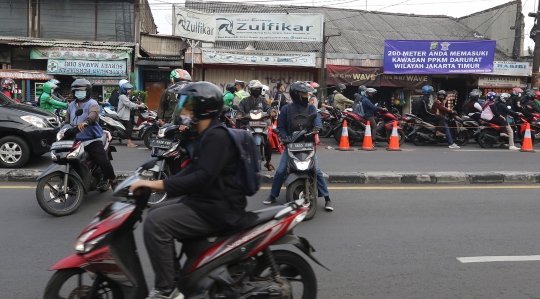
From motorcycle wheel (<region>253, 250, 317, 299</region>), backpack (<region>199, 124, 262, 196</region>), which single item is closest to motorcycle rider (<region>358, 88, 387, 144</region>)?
motorcycle wheel (<region>253, 250, 317, 299</region>)

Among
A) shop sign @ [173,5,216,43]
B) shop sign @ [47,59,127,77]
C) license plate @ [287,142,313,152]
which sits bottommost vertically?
license plate @ [287,142,313,152]

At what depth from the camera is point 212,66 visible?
68.6ft

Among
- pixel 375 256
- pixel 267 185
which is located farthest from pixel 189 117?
pixel 267 185

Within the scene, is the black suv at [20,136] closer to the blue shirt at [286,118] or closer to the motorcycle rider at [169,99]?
the motorcycle rider at [169,99]

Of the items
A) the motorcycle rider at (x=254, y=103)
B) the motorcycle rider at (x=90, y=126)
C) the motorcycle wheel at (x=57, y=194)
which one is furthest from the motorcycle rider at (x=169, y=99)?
the motorcycle wheel at (x=57, y=194)

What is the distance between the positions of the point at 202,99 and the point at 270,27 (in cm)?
1723

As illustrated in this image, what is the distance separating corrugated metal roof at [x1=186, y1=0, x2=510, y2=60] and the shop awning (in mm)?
7217

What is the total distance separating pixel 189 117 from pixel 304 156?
301cm

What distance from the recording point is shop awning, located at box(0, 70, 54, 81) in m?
17.5

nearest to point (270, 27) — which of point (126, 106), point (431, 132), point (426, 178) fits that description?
point (431, 132)

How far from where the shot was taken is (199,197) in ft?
11.3

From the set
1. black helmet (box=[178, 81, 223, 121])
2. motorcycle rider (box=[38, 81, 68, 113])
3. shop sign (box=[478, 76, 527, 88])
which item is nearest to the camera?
black helmet (box=[178, 81, 223, 121])

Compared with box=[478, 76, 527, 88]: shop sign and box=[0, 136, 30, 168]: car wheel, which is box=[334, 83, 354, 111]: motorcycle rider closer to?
box=[0, 136, 30, 168]: car wheel

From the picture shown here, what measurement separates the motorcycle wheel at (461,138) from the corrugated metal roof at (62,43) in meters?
11.3
